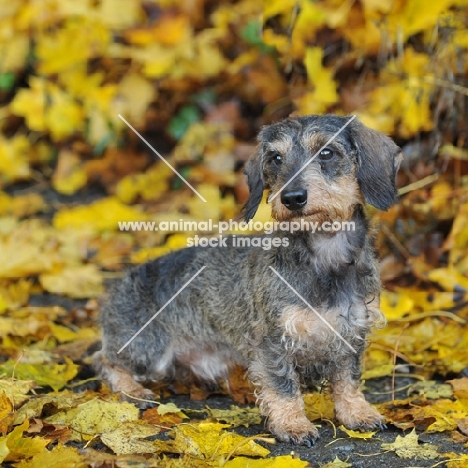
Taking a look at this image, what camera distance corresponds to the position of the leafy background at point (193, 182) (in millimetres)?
4129

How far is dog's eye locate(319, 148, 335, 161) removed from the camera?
14.0ft

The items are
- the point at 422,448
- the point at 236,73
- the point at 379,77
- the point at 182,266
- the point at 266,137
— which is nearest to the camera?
the point at 422,448

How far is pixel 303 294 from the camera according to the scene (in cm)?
422

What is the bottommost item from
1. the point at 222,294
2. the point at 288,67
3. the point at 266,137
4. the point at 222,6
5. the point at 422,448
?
the point at 422,448

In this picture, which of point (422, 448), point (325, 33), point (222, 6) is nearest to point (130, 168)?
point (222, 6)

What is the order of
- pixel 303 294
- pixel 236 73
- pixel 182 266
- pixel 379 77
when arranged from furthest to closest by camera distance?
pixel 236 73, pixel 379 77, pixel 182 266, pixel 303 294

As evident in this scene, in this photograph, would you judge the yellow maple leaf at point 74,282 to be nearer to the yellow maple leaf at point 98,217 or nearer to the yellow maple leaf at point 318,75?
the yellow maple leaf at point 98,217

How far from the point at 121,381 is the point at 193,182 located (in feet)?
12.0

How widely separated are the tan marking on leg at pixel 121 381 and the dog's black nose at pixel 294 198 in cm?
175

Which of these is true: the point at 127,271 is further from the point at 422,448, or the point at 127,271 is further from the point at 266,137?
the point at 422,448

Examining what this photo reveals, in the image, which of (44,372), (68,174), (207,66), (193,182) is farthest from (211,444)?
(68,174)

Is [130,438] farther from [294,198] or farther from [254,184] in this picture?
[254,184]

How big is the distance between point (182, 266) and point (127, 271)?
494mm

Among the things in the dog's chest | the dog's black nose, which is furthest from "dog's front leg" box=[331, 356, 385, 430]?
the dog's black nose
